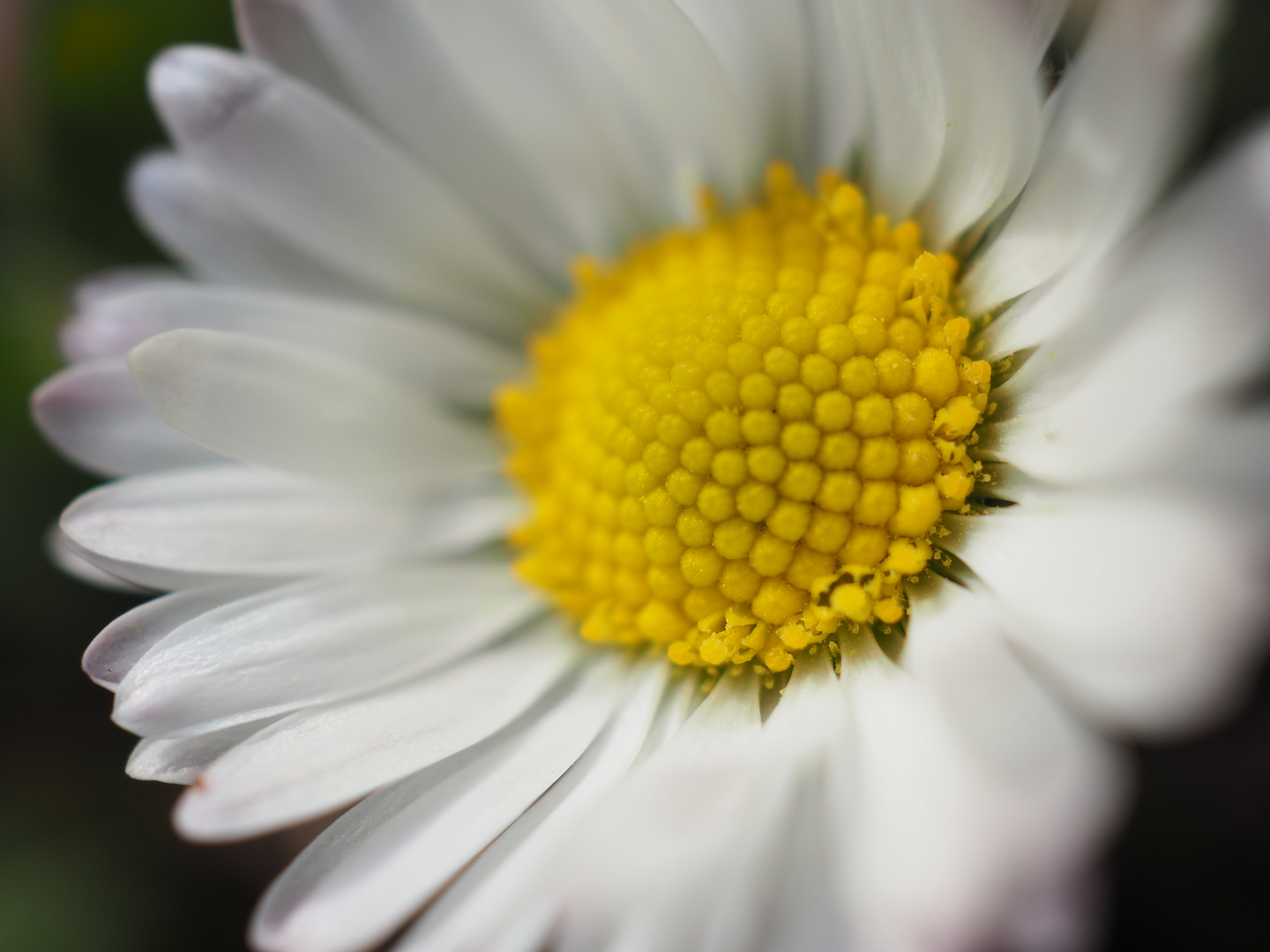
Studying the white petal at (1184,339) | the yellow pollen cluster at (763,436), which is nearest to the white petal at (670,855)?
the yellow pollen cluster at (763,436)

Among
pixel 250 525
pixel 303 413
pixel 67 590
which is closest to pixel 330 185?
pixel 303 413

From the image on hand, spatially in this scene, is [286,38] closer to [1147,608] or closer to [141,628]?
[141,628]

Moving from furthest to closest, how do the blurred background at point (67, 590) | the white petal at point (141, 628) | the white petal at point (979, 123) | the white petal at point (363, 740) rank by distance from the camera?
the blurred background at point (67, 590), the white petal at point (141, 628), the white petal at point (363, 740), the white petal at point (979, 123)

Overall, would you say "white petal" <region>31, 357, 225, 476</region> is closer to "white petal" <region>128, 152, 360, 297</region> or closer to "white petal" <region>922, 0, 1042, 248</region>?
"white petal" <region>128, 152, 360, 297</region>

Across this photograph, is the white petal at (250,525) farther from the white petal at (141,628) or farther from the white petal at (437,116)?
the white petal at (437,116)

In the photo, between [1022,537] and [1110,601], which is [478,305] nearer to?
[1022,537]

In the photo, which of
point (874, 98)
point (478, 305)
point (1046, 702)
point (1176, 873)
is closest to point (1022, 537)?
point (1046, 702)
